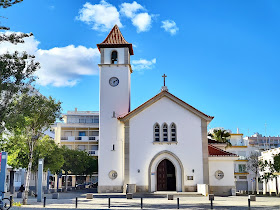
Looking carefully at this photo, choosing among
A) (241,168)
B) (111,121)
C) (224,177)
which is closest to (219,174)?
(224,177)

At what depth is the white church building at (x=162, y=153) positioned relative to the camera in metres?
36.4

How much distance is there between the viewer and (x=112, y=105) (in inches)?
1551

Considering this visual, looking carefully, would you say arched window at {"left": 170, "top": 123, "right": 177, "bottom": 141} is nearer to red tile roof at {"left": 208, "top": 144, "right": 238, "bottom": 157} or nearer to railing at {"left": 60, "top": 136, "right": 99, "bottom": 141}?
red tile roof at {"left": 208, "top": 144, "right": 238, "bottom": 157}

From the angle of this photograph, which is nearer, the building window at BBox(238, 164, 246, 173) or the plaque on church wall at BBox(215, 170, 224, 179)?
the plaque on church wall at BBox(215, 170, 224, 179)

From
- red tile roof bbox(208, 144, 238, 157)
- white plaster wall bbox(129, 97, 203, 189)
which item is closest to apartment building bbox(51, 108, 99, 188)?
white plaster wall bbox(129, 97, 203, 189)

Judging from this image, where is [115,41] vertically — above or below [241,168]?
above

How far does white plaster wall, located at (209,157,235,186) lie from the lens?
36656mm

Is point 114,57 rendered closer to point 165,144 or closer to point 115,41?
point 115,41

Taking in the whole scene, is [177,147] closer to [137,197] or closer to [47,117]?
[137,197]

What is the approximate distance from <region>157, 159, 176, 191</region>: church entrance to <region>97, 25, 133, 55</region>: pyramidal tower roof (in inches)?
543

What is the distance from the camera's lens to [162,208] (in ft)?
76.1

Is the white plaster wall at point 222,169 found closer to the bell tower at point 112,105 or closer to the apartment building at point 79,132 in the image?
the bell tower at point 112,105

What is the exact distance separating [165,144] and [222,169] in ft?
20.9

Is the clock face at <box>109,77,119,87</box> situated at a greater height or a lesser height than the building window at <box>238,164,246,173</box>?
greater
